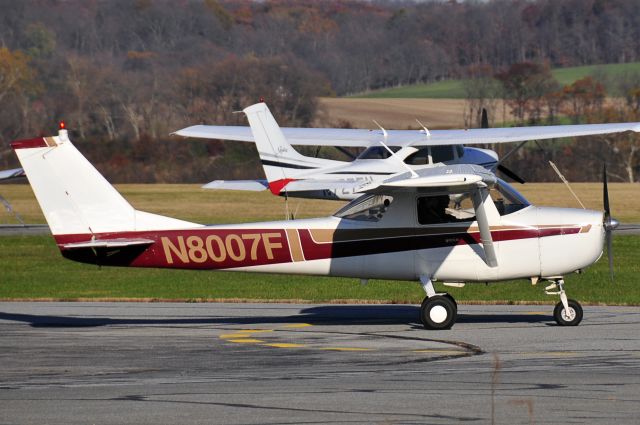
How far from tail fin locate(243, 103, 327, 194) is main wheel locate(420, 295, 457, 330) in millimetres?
13720

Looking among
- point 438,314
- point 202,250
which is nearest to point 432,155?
point 438,314

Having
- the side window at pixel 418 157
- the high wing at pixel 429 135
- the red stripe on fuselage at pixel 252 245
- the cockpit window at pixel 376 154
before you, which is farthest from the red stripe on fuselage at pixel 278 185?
the red stripe on fuselage at pixel 252 245

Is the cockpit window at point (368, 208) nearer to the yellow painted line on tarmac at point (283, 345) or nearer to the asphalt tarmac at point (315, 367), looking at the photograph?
the asphalt tarmac at point (315, 367)

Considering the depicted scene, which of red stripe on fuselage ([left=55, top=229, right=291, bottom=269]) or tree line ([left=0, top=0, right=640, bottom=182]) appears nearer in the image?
red stripe on fuselage ([left=55, top=229, right=291, bottom=269])

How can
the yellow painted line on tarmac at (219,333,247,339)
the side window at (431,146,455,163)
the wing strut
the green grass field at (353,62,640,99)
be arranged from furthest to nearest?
the green grass field at (353,62,640,99), the side window at (431,146,455,163), the yellow painted line on tarmac at (219,333,247,339), the wing strut

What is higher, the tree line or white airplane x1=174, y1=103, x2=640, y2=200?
white airplane x1=174, y1=103, x2=640, y2=200

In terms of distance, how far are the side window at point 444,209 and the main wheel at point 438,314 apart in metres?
0.99

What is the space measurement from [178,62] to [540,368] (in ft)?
284

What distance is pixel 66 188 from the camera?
14.4 meters

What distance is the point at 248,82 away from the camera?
70562 millimetres

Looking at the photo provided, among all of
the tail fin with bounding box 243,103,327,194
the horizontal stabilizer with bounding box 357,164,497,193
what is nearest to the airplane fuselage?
the horizontal stabilizer with bounding box 357,164,497,193

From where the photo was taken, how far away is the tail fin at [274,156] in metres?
28.2

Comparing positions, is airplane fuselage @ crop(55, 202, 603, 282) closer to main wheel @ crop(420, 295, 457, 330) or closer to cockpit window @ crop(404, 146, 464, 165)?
main wheel @ crop(420, 295, 457, 330)

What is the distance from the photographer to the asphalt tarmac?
32.2 feet
